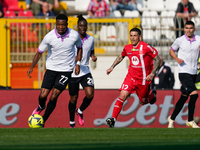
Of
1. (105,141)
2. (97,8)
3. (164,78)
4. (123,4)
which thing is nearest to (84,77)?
(164,78)

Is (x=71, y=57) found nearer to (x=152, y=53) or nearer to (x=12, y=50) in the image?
(x=152, y=53)

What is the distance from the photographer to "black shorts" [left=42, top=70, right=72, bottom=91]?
8750 millimetres

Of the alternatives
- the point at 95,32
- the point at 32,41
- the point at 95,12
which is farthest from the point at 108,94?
the point at 95,12

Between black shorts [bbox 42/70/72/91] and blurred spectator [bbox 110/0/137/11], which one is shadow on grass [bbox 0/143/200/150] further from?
blurred spectator [bbox 110/0/137/11]

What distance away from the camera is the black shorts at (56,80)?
28.7 ft

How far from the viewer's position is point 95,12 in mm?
14875

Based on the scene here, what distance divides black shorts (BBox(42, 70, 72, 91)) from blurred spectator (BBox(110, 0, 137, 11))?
7595 millimetres

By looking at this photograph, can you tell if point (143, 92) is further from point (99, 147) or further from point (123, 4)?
point (123, 4)

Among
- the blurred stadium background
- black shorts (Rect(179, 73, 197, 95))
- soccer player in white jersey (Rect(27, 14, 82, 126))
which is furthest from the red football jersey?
the blurred stadium background

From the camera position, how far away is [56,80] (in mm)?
8797

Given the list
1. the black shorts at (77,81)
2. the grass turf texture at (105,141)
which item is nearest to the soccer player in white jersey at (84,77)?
the black shorts at (77,81)

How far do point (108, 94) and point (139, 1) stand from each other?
21.7 feet

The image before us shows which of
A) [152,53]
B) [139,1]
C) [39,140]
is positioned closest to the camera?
[39,140]

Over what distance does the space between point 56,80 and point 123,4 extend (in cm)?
815
